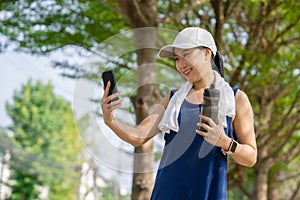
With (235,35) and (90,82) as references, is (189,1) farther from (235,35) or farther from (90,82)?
(90,82)

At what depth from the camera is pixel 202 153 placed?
8.65 feet

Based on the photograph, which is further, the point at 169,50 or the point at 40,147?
the point at 40,147

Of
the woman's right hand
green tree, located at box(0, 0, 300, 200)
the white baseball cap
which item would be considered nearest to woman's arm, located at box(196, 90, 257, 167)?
the white baseball cap

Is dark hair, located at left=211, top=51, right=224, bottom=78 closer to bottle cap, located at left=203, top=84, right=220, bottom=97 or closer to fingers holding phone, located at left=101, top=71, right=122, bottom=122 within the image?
bottle cap, located at left=203, top=84, right=220, bottom=97

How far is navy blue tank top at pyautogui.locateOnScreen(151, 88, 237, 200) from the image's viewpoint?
2646mm

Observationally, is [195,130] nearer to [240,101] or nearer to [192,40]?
[240,101]

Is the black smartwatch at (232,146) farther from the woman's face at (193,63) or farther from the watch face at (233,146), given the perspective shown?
the woman's face at (193,63)

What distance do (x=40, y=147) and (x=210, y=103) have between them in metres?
34.3

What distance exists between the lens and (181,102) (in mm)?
2717

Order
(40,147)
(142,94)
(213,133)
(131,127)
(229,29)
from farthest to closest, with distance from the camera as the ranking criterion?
1. (40,147)
2. (229,29)
3. (142,94)
4. (131,127)
5. (213,133)

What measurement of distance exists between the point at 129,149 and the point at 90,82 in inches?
17.0

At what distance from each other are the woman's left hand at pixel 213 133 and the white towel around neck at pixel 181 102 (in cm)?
9

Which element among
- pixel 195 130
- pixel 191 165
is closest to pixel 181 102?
pixel 195 130

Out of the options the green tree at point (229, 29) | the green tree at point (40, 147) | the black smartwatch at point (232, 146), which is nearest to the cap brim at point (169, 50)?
the black smartwatch at point (232, 146)
